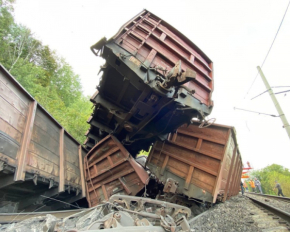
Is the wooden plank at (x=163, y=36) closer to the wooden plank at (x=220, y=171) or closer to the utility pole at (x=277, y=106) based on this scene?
the wooden plank at (x=220, y=171)

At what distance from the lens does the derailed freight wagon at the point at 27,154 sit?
90.4 inches

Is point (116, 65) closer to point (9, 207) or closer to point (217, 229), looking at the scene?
point (9, 207)

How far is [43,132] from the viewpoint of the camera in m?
3.32

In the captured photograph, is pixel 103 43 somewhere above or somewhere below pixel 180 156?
above

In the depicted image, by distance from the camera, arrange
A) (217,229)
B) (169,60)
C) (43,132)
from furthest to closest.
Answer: (169,60), (43,132), (217,229)

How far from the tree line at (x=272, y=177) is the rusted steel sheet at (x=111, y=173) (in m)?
23.5

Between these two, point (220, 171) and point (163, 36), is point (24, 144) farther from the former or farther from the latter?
point (163, 36)

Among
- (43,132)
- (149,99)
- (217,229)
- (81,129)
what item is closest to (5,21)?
(81,129)

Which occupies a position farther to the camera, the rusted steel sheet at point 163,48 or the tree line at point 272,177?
the tree line at point 272,177

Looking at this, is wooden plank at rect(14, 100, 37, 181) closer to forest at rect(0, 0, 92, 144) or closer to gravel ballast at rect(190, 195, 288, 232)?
gravel ballast at rect(190, 195, 288, 232)

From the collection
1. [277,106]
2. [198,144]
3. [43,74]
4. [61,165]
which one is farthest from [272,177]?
[43,74]

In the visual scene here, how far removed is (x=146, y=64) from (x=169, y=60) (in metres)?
0.88

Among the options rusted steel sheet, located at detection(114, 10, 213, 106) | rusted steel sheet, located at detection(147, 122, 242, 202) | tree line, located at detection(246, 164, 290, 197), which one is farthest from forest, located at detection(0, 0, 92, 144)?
tree line, located at detection(246, 164, 290, 197)

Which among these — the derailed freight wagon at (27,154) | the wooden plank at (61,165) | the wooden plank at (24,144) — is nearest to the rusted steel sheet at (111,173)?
the derailed freight wagon at (27,154)
